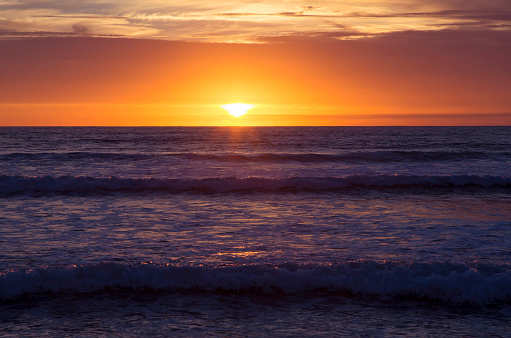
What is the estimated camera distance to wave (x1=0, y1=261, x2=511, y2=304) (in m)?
6.54

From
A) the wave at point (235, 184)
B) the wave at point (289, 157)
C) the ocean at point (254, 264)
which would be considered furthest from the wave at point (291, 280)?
the wave at point (289, 157)

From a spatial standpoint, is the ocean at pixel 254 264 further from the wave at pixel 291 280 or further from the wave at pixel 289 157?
the wave at pixel 289 157

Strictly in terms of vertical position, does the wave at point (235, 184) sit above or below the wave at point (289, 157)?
below

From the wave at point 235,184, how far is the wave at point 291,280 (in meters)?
10.3

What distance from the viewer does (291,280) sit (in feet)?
22.5

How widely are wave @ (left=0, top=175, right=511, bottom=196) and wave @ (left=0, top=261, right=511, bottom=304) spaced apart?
33.9 ft

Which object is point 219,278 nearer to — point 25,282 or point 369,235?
point 25,282

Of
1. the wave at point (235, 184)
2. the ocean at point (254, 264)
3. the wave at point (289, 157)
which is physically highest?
the wave at point (289, 157)

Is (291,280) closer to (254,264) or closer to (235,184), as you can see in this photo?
(254,264)

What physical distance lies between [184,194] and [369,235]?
8.40 metres

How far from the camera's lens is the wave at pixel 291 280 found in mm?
6535

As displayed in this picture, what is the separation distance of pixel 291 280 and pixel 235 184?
38.0 ft

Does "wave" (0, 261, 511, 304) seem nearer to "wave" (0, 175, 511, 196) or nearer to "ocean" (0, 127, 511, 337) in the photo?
"ocean" (0, 127, 511, 337)

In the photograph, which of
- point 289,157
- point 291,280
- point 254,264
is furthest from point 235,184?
point 289,157
